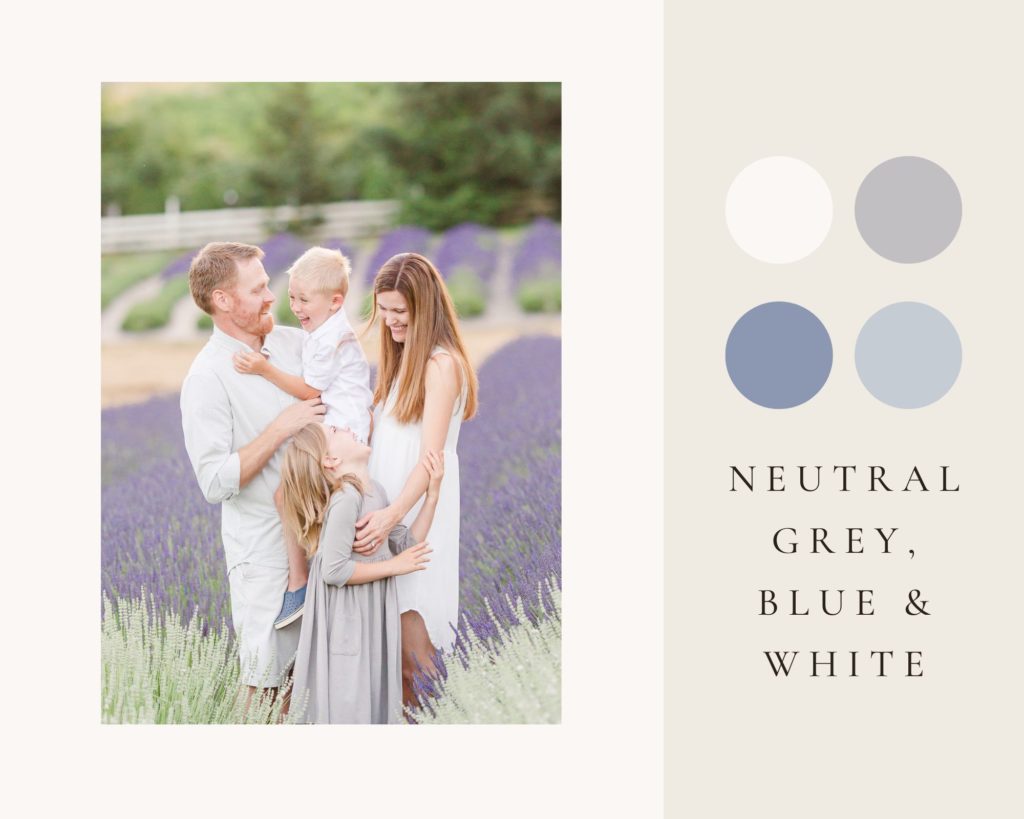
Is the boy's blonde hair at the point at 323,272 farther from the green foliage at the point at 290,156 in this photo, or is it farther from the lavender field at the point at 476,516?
the lavender field at the point at 476,516

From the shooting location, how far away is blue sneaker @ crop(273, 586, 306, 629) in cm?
411

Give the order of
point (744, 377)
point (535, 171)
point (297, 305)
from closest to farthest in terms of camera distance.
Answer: point (297, 305) → point (744, 377) → point (535, 171)

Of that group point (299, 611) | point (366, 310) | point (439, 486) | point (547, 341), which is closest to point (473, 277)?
point (547, 341)

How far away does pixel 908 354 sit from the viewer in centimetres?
438

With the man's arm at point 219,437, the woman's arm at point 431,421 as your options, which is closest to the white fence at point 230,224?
the man's arm at point 219,437

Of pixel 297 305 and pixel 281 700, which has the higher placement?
pixel 297 305

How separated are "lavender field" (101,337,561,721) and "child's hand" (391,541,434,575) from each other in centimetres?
31

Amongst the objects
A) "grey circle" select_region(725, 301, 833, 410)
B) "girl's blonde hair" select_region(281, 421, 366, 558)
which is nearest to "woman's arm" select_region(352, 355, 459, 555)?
"girl's blonde hair" select_region(281, 421, 366, 558)

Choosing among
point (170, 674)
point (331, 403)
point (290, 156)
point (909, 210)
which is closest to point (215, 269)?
point (331, 403)

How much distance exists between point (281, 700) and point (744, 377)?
195 cm

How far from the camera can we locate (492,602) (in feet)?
14.4

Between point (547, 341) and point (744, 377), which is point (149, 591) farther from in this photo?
point (744, 377)

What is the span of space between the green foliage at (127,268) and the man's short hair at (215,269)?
1.62 ft

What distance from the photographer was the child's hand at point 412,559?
4070 millimetres
